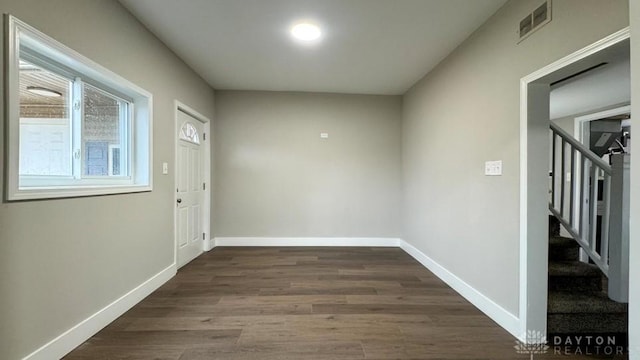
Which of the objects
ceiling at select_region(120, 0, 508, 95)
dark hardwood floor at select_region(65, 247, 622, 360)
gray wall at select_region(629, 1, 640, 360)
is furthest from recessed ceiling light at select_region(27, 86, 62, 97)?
gray wall at select_region(629, 1, 640, 360)

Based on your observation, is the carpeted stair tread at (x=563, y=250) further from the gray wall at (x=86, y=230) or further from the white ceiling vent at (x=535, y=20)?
the gray wall at (x=86, y=230)

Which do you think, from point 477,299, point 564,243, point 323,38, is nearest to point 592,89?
point 564,243

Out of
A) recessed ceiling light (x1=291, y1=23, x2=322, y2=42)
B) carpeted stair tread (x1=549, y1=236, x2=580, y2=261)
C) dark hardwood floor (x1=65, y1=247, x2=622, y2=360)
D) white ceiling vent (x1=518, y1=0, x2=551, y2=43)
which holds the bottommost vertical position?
dark hardwood floor (x1=65, y1=247, x2=622, y2=360)

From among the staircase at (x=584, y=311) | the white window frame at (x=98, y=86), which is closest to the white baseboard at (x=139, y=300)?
the staircase at (x=584, y=311)

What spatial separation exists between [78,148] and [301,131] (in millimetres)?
3078

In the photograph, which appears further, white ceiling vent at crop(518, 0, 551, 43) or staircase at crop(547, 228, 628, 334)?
staircase at crop(547, 228, 628, 334)

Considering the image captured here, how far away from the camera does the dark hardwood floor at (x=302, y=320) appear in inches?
76.4

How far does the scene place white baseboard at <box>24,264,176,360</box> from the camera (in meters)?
1.75

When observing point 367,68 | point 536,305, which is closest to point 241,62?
point 367,68

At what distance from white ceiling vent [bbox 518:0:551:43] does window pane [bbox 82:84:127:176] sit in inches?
129

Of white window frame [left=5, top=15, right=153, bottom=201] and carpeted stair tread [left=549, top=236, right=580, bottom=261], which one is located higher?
white window frame [left=5, top=15, right=153, bottom=201]

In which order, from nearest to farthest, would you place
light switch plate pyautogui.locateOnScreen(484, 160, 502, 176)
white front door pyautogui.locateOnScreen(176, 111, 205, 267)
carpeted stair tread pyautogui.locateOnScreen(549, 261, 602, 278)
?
Result: 1. light switch plate pyautogui.locateOnScreen(484, 160, 502, 176)
2. carpeted stair tread pyautogui.locateOnScreen(549, 261, 602, 278)
3. white front door pyautogui.locateOnScreen(176, 111, 205, 267)

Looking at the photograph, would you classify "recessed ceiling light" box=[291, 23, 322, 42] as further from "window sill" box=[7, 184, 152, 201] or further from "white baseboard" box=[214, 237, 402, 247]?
"white baseboard" box=[214, 237, 402, 247]

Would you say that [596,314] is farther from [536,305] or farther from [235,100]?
[235,100]
